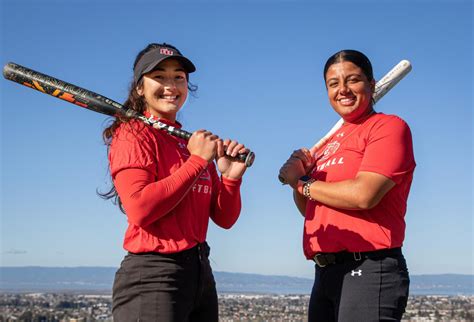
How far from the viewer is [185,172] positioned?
13.8 ft

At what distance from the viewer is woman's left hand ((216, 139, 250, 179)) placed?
4.41 meters

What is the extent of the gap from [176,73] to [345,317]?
203 centimetres

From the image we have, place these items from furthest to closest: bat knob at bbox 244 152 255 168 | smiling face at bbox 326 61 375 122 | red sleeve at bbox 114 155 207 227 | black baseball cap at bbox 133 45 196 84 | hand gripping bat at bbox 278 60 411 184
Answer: hand gripping bat at bbox 278 60 411 184
smiling face at bbox 326 61 375 122
black baseball cap at bbox 133 45 196 84
bat knob at bbox 244 152 255 168
red sleeve at bbox 114 155 207 227

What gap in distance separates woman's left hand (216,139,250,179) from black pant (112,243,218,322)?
655mm

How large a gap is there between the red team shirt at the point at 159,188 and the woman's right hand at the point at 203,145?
0.05 meters

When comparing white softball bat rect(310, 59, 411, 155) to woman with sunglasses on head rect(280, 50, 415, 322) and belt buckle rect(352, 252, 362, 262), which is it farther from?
belt buckle rect(352, 252, 362, 262)

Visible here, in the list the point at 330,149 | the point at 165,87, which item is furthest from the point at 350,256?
the point at 165,87

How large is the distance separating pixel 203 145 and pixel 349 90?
1197 mm

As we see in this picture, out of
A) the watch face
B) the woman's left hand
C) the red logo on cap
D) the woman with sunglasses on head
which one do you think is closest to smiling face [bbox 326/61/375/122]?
the woman with sunglasses on head

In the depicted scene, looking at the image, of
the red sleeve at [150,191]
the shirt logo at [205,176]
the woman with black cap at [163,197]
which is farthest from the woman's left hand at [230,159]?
the red sleeve at [150,191]

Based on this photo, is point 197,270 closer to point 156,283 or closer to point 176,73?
point 156,283

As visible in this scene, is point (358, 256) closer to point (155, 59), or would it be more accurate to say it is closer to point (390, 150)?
point (390, 150)

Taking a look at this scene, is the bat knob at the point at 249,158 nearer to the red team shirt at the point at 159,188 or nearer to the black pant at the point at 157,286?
the red team shirt at the point at 159,188

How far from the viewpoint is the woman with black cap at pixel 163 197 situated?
4.16m
